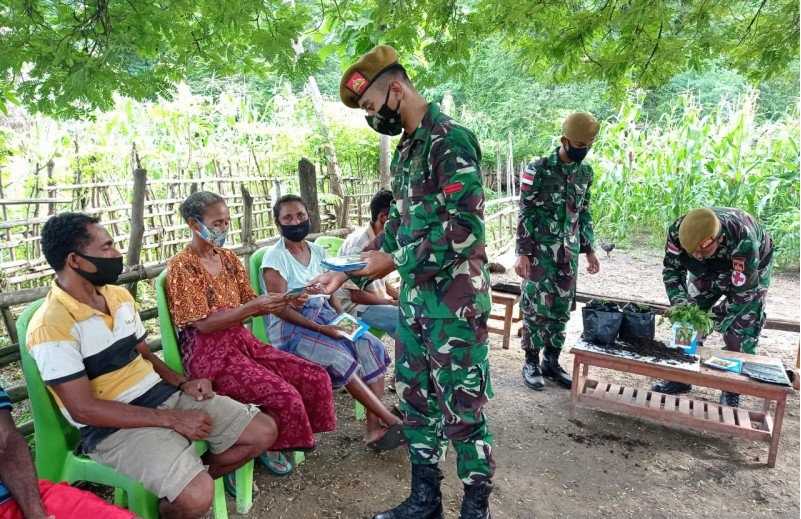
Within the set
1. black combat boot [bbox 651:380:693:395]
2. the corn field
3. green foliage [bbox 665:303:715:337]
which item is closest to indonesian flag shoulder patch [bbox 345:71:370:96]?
green foliage [bbox 665:303:715:337]

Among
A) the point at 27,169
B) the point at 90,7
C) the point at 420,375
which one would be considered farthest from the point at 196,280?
the point at 27,169

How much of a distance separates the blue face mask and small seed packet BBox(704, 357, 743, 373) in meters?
2.93

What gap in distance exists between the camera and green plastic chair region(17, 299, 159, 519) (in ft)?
6.34

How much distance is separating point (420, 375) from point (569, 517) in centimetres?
108

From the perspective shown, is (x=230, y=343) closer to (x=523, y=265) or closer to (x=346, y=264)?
(x=346, y=264)

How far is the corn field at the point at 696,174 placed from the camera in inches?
322

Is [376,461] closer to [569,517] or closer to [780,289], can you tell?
[569,517]

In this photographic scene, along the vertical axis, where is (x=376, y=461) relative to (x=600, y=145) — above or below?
below

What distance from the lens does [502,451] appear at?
3156 mm

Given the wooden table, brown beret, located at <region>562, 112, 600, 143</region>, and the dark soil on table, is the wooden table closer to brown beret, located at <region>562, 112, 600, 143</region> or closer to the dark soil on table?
the dark soil on table

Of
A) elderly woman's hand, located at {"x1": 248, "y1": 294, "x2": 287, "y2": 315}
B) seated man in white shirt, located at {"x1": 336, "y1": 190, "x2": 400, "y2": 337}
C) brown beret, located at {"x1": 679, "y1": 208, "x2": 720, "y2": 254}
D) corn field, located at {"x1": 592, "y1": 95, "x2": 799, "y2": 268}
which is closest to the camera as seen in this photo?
elderly woman's hand, located at {"x1": 248, "y1": 294, "x2": 287, "y2": 315}

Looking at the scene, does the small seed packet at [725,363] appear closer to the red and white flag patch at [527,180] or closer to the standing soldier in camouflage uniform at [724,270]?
the standing soldier in camouflage uniform at [724,270]

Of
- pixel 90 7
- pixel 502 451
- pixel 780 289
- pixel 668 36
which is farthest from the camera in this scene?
pixel 780 289

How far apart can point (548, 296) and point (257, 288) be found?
2162 millimetres
